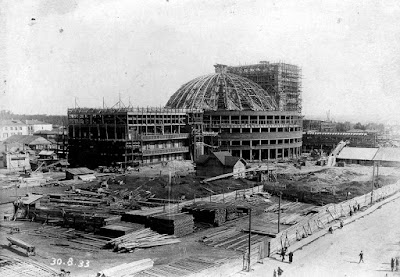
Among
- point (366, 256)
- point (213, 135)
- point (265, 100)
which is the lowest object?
point (366, 256)

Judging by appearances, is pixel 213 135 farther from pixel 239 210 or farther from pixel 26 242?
pixel 26 242

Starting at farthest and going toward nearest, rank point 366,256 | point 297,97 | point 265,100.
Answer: point 297,97 → point 265,100 → point 366,256

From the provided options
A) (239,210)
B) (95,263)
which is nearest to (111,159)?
(239,210)

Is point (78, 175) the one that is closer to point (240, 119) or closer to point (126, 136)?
point (126, 136)

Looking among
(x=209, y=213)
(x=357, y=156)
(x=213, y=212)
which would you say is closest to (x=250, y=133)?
(x=357, y=156)

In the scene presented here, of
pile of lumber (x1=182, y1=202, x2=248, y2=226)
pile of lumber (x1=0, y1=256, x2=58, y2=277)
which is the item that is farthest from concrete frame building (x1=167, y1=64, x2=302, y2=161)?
pile of lumber (x1=0, y1=256, x2=58, y2=277)

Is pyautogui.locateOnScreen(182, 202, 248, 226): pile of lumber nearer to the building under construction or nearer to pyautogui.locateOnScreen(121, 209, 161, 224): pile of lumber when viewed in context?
pyautogui.locateOnScreen(121, 209, 161, 224): pile of lumber
